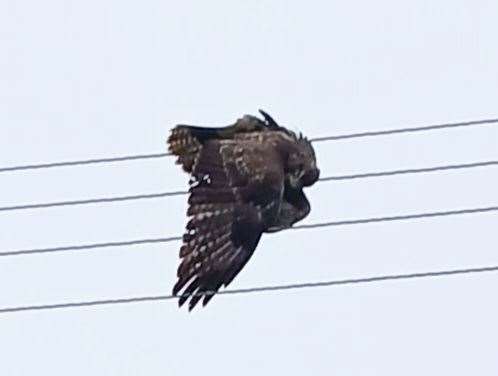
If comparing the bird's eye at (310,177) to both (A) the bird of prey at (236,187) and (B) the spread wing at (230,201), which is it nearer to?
A: (A) the bird of prey at (236,187)

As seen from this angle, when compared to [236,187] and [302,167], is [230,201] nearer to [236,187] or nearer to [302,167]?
[236,187]

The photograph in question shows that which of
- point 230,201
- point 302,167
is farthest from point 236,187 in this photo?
point 302,167

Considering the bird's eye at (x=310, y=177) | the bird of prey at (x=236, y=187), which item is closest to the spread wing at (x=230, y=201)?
the bird of prey at (x=236, y=187)

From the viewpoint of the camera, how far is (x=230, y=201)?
14102 mm

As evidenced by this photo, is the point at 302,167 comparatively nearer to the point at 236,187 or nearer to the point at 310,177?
the point at 310,177

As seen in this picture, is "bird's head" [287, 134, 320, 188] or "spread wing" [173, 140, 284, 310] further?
"bird's head" [287, 134, 320, 188]

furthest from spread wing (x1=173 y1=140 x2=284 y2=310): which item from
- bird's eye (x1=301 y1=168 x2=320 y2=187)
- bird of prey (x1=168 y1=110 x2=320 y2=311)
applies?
bird's eye (x1=301 y1=168 x2=320 y2=187)

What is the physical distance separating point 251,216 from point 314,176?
Result: 749mm

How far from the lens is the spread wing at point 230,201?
13.6m

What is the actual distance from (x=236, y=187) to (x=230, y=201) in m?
0.11

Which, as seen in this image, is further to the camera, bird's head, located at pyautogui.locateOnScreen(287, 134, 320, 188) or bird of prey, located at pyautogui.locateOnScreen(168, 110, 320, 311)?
bird's head, located at pyautogui.locateOnScreen(287, 134, 320, 188)

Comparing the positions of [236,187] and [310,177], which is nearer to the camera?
[236,187]

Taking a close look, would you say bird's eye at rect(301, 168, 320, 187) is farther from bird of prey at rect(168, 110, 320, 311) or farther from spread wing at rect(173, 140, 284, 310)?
spread wing at rect(173, 140, 284, 310)

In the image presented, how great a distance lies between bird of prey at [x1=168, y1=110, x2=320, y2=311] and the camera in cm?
1362
